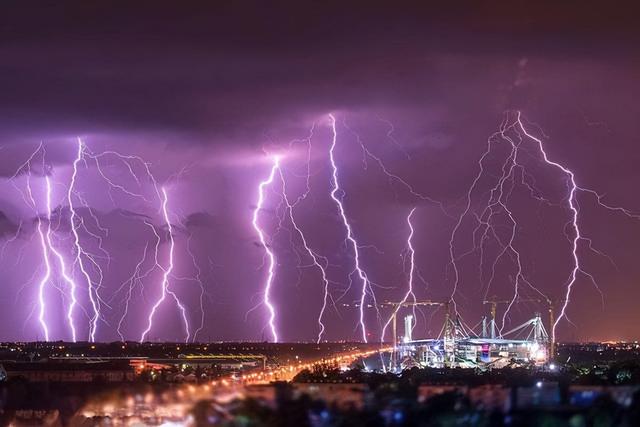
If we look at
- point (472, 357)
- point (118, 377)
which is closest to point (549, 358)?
point (472, 357)

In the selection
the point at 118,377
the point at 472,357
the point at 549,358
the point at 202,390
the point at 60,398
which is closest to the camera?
the point at 202,390

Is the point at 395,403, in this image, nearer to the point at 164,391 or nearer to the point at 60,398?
the point at 164,391

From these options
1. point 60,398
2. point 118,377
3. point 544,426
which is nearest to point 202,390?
point 544,426

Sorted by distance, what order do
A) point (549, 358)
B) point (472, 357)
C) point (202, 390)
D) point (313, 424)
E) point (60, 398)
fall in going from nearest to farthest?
point (313, 424) → point (202, 390) → point (60, 398) → point (549, 358) → point (472, 357)

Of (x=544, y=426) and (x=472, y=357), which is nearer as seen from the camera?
(x=544, y=426)

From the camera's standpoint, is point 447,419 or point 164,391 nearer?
point 447,419

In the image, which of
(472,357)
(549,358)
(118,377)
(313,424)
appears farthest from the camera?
(472,357)

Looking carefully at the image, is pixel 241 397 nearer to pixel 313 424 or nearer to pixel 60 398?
pixel 313 424

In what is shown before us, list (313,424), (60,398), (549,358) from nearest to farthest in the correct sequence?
(313,424), (60,398), (549,358)
